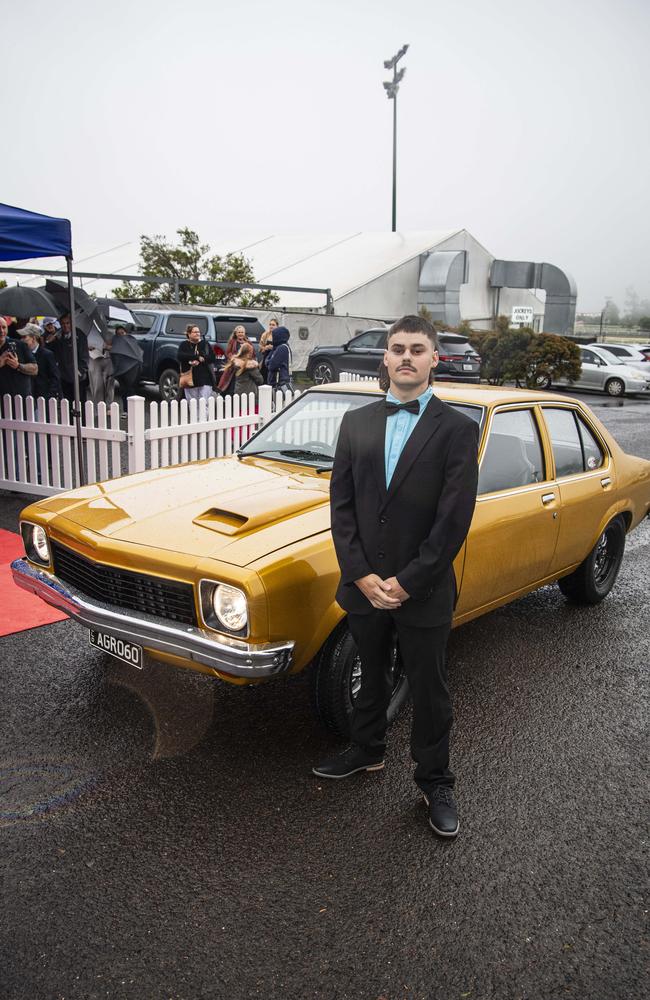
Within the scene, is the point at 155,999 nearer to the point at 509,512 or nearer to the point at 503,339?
the point at 509,512

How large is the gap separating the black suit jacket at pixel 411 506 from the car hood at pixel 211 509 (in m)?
0.46

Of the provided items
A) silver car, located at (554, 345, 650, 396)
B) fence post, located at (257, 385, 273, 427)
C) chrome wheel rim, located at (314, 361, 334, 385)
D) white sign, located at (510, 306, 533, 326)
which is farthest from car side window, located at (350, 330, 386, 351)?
fence post, located at (257, 385, 273, 427)

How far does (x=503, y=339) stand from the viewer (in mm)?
23734

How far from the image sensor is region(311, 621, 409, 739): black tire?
3.54m

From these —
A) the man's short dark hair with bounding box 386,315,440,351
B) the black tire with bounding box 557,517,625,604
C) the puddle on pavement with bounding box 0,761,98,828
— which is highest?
the man's short dark hair with bounding box 386,315,440,351

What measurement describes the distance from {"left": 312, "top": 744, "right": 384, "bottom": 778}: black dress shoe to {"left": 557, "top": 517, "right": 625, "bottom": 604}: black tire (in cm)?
265

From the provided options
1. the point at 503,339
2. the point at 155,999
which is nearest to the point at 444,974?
the point at 155,999

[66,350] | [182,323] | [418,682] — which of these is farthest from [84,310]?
[418,682]

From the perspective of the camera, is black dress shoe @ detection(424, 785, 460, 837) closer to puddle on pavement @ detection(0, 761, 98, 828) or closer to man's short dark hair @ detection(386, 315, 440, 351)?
puddle on pavement @ detection(0, 761, 98, 828)

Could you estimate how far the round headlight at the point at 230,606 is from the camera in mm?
3258

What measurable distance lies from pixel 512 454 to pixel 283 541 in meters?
1.84

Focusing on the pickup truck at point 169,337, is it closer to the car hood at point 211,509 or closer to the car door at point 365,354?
the car door at point 365,354

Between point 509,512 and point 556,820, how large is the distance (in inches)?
66.1

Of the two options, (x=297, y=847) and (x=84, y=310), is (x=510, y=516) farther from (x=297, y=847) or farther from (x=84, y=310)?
(x=84, y=310)
